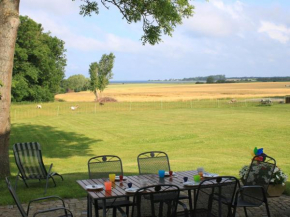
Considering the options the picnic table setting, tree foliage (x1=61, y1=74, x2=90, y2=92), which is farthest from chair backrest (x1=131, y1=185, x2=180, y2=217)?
tree foliage (x1=61, y1=74, x2=90, y2=92)

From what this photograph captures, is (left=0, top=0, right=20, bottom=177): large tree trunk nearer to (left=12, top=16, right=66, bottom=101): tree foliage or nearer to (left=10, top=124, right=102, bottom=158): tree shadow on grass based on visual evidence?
(left=10, top=124, right=102, bottom=158): tree shadow on grass

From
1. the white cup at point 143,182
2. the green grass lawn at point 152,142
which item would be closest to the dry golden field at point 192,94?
the green grass lawn at point 152,142

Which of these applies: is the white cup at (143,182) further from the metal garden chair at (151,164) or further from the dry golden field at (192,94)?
the dry golden field at (192,94)

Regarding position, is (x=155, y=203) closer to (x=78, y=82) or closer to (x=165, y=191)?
(x=165, y=191)

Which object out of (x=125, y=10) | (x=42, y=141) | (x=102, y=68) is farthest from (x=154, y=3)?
(x=102, y=68)

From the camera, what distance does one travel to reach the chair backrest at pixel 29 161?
8.20 metres

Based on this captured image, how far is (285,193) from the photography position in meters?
7.21

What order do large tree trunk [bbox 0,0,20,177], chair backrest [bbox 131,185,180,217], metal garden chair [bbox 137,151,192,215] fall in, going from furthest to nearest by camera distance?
large tree trunk [bbox 0,0,20,177] < metal garden chair [bbox 137,151,192,215] < chair backrest [bbox 131,185,180,217]

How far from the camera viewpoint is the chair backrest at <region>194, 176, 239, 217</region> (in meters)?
4.80

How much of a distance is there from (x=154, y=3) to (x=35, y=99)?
36920mm

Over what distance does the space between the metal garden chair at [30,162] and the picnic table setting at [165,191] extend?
8.31 feet

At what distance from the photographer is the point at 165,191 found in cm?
440

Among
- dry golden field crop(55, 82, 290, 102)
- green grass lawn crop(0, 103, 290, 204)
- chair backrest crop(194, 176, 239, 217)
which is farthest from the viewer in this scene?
dry golden field crop(55, 82, 290, 102)

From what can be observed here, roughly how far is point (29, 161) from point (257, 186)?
16.8 feet
